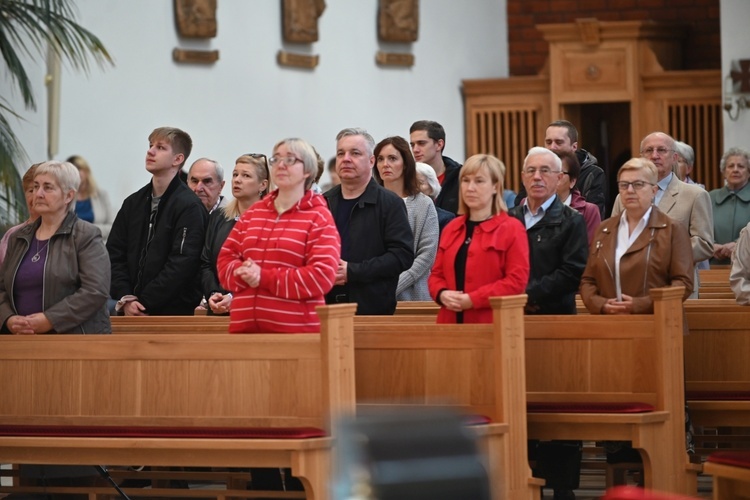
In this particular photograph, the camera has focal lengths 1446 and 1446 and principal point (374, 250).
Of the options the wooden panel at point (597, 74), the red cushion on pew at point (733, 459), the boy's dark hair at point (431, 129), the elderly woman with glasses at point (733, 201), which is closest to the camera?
the red cushion on pew at point (733, 459)

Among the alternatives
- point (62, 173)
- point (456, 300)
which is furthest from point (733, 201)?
point (62, 173)

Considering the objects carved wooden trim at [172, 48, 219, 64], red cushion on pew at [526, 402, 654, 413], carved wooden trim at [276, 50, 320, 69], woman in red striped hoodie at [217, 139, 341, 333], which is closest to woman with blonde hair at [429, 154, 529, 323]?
red cushion on pew at [526, 402, 654, 413]

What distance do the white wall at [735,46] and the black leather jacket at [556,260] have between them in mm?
6691

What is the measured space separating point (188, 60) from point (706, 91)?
195 inches

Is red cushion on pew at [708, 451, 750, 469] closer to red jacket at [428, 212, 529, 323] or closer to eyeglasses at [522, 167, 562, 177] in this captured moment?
red jacket at [428, 212, 529, 323]

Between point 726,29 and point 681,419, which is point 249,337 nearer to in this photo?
point 681,419

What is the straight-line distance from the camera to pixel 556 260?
5773mm

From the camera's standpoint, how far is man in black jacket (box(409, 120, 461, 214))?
24.9ft

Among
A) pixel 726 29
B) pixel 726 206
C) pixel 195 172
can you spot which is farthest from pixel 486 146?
pixel 195 172

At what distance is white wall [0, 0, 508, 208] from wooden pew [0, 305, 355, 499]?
4151 millimetres

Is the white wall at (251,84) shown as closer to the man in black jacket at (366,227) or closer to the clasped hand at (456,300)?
the man in black jacket at (366,227)

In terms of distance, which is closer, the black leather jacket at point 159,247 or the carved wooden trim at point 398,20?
the black leather jacket at point 159,247

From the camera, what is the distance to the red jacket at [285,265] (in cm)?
492

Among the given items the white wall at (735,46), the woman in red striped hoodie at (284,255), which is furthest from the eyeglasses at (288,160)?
the white wall at (735,46)
